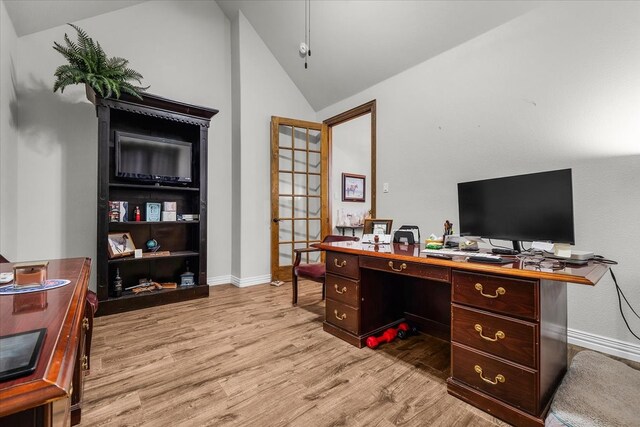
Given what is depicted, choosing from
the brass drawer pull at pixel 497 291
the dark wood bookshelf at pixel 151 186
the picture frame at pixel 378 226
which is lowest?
the brass drawer pull at pixel 497 291

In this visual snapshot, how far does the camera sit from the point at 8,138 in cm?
241

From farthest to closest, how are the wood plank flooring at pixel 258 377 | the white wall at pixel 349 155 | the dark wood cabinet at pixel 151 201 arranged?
the white wall at pixel 349 155
the dark wood cabinet at pixel 151 201
the wood plank flooring at pixel 258 377

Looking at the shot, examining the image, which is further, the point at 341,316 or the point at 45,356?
the point at 341,316

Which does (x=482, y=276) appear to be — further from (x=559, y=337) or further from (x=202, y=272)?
(x=202, y=272)

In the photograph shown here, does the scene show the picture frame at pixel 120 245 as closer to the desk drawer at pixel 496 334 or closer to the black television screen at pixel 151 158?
the black television screen at pixel 151 158

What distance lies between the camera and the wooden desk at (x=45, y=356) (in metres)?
0.42

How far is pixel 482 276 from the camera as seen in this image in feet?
4.66

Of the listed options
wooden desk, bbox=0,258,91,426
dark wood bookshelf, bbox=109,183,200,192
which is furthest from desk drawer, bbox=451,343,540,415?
dark wood bookshelf, bbox=109,183,200,192

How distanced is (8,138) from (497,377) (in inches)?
153

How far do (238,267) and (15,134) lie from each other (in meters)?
2.49

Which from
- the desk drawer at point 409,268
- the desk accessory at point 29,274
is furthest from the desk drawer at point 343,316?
the desk accessory at point 29,274

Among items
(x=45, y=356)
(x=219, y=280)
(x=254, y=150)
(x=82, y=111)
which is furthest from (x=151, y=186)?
(x=45, y=356)

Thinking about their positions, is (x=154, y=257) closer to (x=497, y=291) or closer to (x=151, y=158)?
(x=151, y=158)

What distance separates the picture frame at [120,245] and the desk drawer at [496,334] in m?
3.03
